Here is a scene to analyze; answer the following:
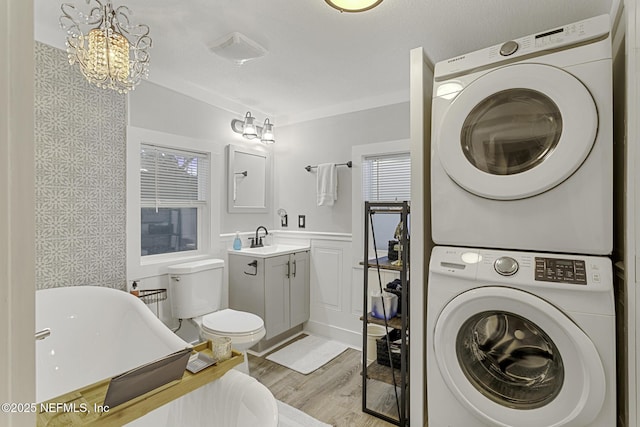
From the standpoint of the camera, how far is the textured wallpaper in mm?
1906

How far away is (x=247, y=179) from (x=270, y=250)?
30.3 inches

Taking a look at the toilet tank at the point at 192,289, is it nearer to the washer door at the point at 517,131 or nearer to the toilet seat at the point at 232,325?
the toilet seat at the point at 232,325

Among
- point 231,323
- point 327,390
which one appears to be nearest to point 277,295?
point 231,323

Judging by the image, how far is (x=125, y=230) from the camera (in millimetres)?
2312

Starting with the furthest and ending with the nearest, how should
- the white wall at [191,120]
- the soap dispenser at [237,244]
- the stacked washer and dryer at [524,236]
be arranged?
the soap dispenser at [237,244]
the white wall at [191,120]
the stacked washer and dryer at [524,236]

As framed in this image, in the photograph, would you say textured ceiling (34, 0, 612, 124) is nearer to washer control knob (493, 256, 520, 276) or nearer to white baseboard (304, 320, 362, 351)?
washer control knob (493, 256, 520, 276)

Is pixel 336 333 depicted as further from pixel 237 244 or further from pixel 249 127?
pixel 249 127

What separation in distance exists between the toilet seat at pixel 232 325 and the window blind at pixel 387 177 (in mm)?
1488

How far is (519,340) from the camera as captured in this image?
139 centimetres

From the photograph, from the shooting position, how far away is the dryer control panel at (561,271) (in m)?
1.21

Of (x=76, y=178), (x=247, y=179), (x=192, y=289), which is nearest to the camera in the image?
(x=76, y=178)

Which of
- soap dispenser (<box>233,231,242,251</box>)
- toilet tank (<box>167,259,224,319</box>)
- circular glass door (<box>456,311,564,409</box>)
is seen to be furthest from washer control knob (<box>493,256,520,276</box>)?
soap dispenser (<box>233,231,242,251</box>)

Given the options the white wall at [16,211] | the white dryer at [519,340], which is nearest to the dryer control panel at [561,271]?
the white dryer at [519,340]

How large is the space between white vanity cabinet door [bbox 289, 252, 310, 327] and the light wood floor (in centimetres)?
55
